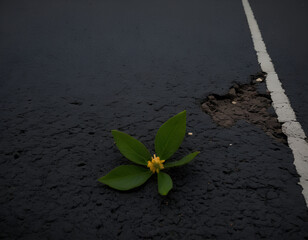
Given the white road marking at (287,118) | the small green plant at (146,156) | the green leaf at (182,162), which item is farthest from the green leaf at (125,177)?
the white road marking at (287,118)

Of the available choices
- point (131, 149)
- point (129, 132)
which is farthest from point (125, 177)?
point (129, 132)

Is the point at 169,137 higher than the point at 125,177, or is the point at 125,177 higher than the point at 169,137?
the point at 169,137

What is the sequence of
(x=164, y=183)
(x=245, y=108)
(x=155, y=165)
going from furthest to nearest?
(x=245, y=108)
(x=155, y=165)
(x=164, y=183)

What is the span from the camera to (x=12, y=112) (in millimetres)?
2125

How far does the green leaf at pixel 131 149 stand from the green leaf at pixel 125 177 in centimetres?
6

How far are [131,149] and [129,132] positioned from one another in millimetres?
343

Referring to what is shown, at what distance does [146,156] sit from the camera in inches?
64.5

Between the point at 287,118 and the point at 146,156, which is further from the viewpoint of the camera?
the point at 287,118

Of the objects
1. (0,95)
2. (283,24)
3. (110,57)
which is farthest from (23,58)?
(283,24)

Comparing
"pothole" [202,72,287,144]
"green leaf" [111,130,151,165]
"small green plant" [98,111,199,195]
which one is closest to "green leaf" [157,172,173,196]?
"small green plant" [98,111,199,195]

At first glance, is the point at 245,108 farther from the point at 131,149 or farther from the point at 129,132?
the point at 131,149

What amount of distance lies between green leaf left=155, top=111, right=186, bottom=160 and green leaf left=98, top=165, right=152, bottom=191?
0.53 ft

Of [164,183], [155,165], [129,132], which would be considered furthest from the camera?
[129,132]

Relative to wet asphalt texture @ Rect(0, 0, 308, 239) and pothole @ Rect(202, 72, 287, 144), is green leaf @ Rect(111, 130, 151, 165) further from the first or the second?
pothole @ Rect(202, 72, 287, 144)
